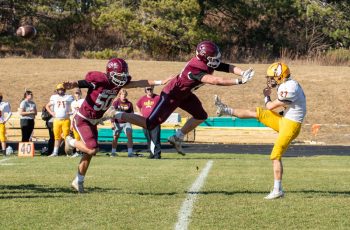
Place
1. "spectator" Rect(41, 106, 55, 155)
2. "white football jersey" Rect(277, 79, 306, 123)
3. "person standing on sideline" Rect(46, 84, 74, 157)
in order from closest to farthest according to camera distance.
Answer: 1. "white football jersey" Rect(277, 79, 306, 123)
2. "person standing on sideline" Rect(46, 84, 74, 157)
3. "spectator" Rect(41, 106, 55, 155)

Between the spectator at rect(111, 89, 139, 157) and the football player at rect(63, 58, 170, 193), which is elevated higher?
the football player at rect(63, 58, 170, 193)

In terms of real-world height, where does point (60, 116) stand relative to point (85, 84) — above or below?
below

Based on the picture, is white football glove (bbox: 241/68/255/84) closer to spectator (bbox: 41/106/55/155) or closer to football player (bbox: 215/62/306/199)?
football player (bbox: 215/62/306/199)

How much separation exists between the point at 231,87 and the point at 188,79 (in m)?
28.6

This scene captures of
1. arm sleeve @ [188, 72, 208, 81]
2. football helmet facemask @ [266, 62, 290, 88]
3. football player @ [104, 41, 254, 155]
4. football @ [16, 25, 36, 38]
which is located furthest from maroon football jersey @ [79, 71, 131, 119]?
football helmet facemask @ [266, 62, 290, 88]

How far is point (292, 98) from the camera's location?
33.3 ft

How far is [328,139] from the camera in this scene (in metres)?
31.3

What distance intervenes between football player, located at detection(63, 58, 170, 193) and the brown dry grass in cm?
2156

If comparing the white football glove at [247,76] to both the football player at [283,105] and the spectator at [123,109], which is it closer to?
the football player at [283,105]

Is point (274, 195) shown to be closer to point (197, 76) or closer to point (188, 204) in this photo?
point (188, 204)

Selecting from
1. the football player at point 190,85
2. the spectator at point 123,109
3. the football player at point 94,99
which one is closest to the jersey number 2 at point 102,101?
the football player at point 94,99

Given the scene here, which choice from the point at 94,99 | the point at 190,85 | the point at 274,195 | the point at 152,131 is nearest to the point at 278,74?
the point at 274,195

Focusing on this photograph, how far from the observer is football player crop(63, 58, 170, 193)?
34.6 feet

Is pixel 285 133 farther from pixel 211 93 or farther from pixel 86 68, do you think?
pixel 86 68
